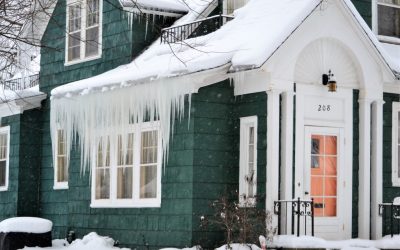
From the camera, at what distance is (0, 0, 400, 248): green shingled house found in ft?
47.3

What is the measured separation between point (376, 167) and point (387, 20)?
364 cm

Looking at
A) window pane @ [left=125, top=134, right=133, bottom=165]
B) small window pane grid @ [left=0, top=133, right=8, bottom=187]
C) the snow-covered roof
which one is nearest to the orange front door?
the snow-covered roof

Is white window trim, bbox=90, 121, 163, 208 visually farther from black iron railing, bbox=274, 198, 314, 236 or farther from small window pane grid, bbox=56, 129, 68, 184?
black iron railing, bbox=274, 198, 314, 236

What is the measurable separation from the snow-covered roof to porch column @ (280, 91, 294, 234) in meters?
1.08

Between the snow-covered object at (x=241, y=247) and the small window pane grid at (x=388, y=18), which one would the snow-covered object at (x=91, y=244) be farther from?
the small window pane grid at (x=388, y=18)

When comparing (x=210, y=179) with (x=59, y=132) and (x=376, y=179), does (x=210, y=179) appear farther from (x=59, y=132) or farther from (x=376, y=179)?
(x=59, y=132)

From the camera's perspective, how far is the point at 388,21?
17328 millimetres

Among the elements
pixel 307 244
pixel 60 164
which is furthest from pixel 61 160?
pixel 307 244

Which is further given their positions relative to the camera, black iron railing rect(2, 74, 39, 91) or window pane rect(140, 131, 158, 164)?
black iron railing rect(2, 74, 39, 91)

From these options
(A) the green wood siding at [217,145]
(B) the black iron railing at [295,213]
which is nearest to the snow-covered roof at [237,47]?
(A) the green wood siding at [217,145]

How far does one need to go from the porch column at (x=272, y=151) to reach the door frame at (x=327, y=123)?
0.47 m

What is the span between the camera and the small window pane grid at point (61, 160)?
20016mm

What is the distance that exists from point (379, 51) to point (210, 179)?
3955 millimetres

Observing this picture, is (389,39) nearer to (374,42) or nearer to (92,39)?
(374,42)
